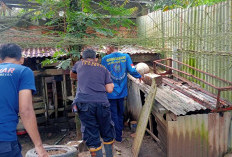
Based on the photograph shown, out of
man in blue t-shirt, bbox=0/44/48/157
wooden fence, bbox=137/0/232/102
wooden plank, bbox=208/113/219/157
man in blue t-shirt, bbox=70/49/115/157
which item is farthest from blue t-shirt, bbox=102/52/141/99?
man in blue t-shirt, bbox=0/44/48/157

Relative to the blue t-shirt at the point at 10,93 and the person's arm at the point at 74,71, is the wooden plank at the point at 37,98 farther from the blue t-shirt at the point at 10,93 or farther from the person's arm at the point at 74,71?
the blue t-shirt at the point at 10,93

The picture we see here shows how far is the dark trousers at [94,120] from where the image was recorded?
353 cm

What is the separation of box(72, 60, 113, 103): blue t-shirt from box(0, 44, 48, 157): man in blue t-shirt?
115cm

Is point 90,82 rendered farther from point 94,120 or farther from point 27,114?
point 27,114

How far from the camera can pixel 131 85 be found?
7348 millimetres

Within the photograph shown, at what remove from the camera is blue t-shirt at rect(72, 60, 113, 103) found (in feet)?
11.5

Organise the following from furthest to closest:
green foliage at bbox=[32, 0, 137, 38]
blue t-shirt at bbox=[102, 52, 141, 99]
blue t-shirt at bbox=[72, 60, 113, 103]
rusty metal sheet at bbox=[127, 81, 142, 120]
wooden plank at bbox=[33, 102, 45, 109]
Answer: wooden plank at bbox=[33, 102, 45, 109] → rusty metal sheet at bbox=[127, 81, 142, 120] → blue t-shirt at bbox=[102, 52, 141, 99] → green foliage at bbox=[32, 0, 137, 38] → blue t-shirt at bbox=[72, 60, 113, 103]

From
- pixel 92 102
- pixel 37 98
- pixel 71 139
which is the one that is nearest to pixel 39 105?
pixel 37 98

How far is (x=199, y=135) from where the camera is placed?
4.71 m

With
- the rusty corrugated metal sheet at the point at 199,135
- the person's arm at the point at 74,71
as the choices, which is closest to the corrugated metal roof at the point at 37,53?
the person's arm at the point at 74,71

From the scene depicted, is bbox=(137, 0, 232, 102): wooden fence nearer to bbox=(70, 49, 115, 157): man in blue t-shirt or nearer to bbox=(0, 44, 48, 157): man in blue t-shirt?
bbox=(70, 49, 115, 157): man in blue t-shirt

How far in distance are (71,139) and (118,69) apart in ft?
11.2

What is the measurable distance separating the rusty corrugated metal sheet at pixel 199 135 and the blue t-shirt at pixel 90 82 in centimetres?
183

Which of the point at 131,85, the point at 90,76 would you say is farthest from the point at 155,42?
the point at 131,85
